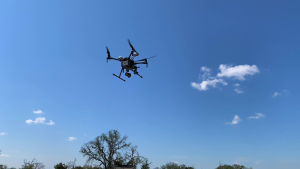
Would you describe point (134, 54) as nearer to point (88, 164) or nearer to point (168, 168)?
point (88, 164)

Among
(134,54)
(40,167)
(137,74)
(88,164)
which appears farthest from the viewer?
(40,167)

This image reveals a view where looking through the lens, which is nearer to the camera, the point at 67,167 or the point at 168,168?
the point at 67,167

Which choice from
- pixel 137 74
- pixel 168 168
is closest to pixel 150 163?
pixel 168 168

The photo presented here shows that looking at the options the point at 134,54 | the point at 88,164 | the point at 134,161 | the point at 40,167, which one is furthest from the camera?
the point at 40,167

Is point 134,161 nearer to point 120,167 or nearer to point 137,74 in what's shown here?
point 120,167

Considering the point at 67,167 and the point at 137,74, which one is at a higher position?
the point at 137,74

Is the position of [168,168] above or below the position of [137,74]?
below

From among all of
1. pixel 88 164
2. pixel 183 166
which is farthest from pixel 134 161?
pixel 183 166

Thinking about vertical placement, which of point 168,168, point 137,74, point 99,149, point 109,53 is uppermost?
point 109,53

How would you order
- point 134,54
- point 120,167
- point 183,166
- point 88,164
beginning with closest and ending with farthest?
1. point 134,54
2. point 120,167
3. point 88,164
4. point 183,166
